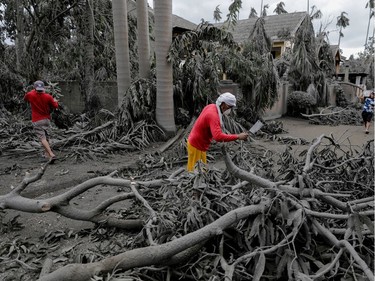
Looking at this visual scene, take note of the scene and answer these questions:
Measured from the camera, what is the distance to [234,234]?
130 inches

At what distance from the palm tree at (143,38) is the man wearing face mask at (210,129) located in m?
5.49

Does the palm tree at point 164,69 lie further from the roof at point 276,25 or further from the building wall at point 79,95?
the roof at point 276,25

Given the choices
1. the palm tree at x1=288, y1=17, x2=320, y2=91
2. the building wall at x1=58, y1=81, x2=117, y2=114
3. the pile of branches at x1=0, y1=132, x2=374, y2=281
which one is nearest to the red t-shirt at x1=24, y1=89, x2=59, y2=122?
the pile of branches at x1=0, y1=132, x2=374, y2=281

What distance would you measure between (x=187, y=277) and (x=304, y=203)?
4.11ft

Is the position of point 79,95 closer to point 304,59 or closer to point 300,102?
point 300,102

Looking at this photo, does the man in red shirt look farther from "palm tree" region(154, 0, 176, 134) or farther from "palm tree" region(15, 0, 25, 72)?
"palm tree" region(15, 0, 25, 72)

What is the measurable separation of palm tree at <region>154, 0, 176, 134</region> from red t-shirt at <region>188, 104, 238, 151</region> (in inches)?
168

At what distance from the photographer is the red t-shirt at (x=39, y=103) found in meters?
6.97

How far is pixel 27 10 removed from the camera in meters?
13.1

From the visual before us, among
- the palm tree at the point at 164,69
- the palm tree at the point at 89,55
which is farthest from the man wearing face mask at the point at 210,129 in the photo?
the palm tree at the point at 89,55

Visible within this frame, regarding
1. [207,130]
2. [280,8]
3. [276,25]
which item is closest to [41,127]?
[207,130]

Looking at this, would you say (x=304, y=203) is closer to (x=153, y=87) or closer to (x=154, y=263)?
(x=154, y=263)

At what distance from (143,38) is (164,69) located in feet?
5.40

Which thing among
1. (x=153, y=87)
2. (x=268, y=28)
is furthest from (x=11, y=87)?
(x=268, y=28)
